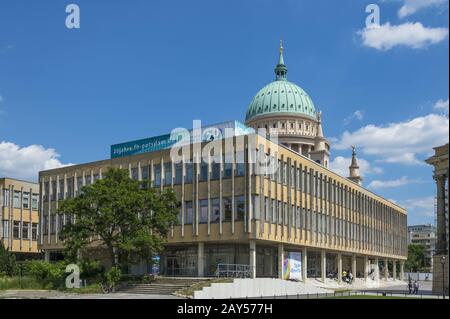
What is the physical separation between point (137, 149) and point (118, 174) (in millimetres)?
16218

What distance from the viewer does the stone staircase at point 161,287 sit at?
176ft

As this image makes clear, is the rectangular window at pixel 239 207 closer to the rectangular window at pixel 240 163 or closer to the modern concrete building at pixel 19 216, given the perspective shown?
the rectangular window at pixel 240 163

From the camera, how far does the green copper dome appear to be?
446ft

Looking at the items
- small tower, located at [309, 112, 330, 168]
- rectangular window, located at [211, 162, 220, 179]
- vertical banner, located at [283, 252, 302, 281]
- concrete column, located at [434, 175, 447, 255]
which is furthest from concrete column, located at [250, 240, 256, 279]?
small tower, located at [309, 112, 330, 168]

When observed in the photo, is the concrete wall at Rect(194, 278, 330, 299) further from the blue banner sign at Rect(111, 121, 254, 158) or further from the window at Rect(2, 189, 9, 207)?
the window at Rect(2, 189, 9, 207)

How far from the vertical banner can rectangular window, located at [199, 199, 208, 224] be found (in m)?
11.8

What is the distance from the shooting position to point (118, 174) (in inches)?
2313

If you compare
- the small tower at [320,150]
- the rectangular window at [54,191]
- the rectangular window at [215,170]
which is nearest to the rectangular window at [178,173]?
the rectangular window at [215,170]

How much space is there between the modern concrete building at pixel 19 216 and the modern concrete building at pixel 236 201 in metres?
16.6

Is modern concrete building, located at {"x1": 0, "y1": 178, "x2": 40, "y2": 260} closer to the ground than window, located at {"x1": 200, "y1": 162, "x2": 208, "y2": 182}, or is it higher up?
closer to the ground

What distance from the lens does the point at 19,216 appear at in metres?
98.9

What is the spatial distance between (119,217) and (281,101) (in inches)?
3351
